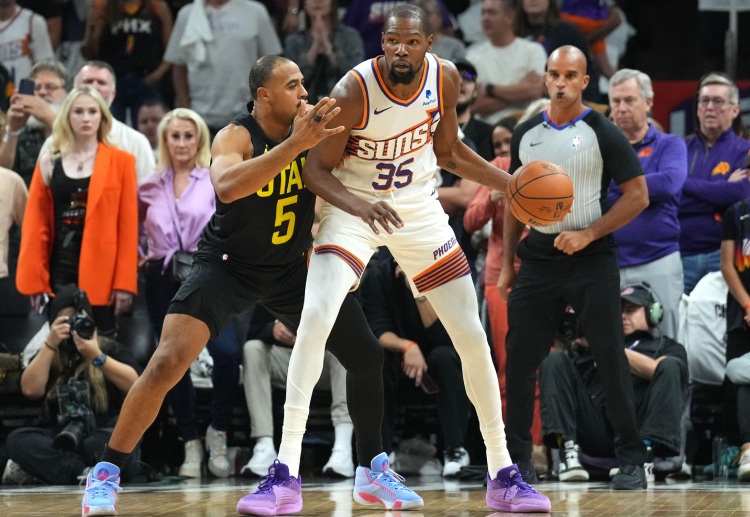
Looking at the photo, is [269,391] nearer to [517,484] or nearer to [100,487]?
[100,487]

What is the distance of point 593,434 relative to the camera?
7.33 metres

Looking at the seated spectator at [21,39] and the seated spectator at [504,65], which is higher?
the seated spectator at [21,39]

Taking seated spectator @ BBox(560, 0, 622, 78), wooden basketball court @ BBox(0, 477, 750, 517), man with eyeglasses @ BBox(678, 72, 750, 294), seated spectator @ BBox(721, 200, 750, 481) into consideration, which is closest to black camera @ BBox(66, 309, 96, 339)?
wooden basketball court @ BBox(0, 477, 750, 517)

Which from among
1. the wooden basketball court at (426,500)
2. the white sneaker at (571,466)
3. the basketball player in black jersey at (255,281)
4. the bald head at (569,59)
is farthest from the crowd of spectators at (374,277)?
the basketball player in black jersey at (255,281)

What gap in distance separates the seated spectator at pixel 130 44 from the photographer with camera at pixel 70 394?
3.03 metres

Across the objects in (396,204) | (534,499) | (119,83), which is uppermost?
(119,83)

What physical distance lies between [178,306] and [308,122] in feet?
3.42

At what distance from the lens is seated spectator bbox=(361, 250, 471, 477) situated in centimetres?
762

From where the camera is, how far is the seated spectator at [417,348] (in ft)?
25.0

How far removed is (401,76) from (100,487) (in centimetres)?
219

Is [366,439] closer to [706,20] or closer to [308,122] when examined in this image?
[308,122]

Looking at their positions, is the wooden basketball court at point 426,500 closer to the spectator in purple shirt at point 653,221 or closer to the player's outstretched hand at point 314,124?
the spectator in purple shirt at point 653,221

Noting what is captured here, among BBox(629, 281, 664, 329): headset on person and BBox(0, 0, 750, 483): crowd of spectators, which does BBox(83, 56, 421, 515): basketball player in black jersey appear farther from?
BBox(629, 281, 664, 329): headset on person

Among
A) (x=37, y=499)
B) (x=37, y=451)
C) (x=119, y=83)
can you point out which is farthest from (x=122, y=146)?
(x=37, y=499)
